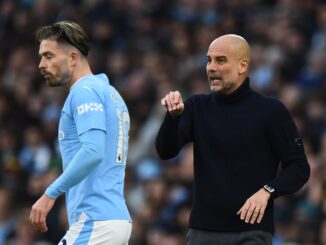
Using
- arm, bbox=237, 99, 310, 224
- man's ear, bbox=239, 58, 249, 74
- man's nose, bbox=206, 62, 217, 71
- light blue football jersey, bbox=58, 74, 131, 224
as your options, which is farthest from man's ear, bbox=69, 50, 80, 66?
arm, bbox=237, 99, 310, 224

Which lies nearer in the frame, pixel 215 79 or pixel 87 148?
pixel 87 148

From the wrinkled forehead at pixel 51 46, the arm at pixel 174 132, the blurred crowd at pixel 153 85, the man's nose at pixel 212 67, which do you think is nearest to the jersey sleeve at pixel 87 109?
the wrinkled forehead at pixel 51 46

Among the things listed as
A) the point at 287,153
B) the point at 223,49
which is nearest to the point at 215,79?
the point at 223,49

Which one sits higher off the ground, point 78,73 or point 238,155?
point 78,73

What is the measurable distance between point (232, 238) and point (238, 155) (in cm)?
47

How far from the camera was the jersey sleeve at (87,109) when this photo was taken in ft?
18.6

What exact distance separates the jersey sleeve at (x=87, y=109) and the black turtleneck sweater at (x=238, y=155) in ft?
1.52

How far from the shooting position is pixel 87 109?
571 cm

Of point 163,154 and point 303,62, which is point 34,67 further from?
point 163,154

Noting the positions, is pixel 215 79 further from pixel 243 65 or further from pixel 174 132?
pixel 174 132

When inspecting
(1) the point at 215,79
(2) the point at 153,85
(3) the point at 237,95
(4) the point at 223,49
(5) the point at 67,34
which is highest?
(5) the point at 67,34

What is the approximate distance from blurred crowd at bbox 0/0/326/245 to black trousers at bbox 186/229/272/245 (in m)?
3.58

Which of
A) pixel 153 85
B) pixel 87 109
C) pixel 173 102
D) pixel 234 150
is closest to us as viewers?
pixel 87 109

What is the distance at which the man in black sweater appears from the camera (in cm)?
589
